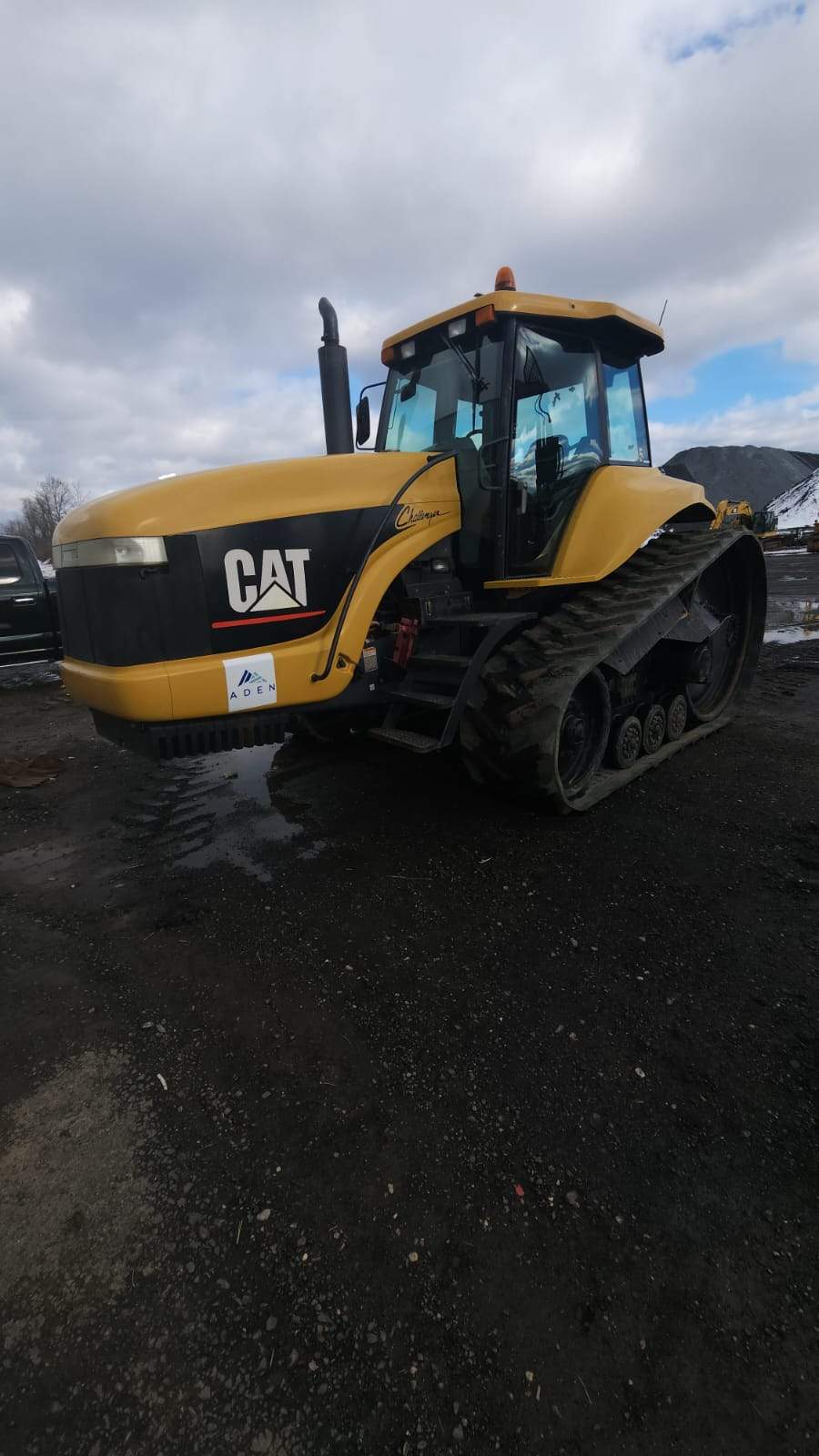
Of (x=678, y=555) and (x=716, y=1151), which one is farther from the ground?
(x=678, y=555)

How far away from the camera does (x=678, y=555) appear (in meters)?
4.86

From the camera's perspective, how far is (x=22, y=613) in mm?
8250

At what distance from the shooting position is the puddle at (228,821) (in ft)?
12.2

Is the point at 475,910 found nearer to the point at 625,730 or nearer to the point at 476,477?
the point at 625,730

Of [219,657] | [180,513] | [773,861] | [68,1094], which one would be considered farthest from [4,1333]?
[773,861]

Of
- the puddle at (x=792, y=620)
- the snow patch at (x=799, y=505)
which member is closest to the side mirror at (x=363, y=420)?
the puddle at (x=792, y=620)

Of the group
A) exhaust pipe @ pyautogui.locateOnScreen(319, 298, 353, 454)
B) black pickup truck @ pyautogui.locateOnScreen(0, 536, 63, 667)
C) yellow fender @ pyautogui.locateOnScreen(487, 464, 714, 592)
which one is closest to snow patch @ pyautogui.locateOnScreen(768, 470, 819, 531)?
yellow fender @ pyautogui.locateOnScreen(487, 464, 714, 592)

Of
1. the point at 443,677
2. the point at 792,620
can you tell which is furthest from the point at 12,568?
the point at 792,620

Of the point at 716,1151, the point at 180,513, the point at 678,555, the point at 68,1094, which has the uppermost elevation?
the point at 180,513

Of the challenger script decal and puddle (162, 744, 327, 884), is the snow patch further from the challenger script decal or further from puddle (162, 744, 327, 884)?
the challenger script decal

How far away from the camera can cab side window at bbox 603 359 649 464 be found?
4570 mm

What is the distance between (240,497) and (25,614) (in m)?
6.53

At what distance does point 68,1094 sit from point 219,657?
1.82 metres

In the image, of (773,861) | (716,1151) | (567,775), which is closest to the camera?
(716,1151)
